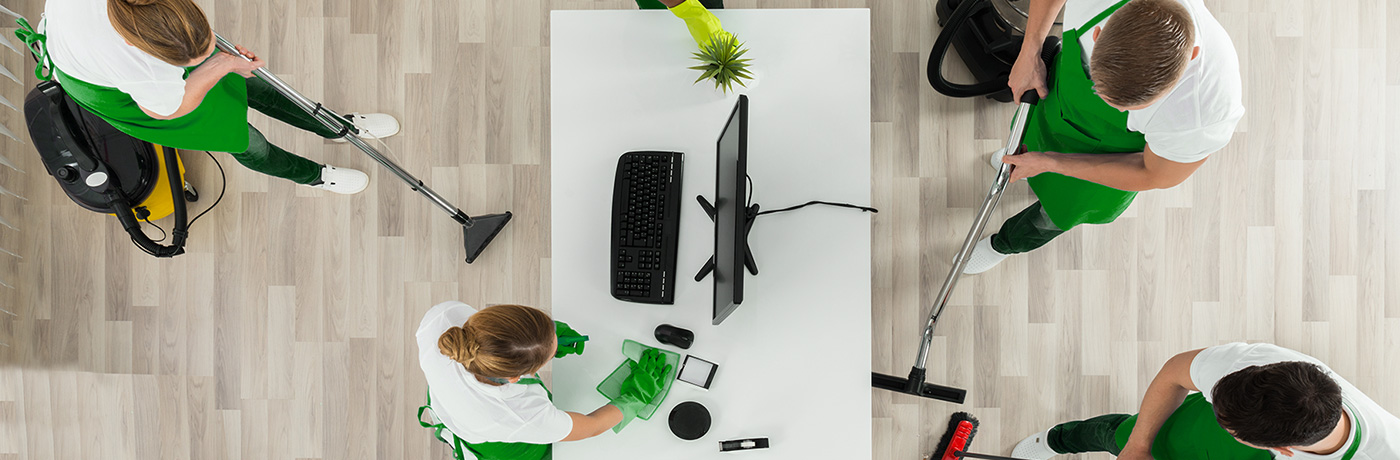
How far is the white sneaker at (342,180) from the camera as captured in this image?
2.57 m

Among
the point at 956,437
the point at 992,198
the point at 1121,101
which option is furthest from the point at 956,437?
the point at 1121,101

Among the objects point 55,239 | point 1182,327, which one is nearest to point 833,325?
point 1182,327

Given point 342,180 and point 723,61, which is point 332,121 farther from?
point 723,61

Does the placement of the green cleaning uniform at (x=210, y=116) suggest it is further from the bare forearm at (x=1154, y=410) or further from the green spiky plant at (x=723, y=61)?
the bare forearm at (x=1154, y=410)

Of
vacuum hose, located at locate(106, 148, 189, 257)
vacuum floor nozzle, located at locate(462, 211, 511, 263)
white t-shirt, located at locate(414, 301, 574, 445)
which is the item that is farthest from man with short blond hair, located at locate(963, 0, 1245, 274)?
vacuum hose, located at locate(106, 148, 189, 257)

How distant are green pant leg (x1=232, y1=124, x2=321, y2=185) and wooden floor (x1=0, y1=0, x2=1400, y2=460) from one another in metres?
0.27

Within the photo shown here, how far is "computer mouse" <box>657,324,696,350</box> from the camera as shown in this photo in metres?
1.83

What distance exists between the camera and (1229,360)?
148cm

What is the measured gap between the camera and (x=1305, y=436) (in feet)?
4.29

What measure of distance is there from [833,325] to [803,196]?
38 centimetres

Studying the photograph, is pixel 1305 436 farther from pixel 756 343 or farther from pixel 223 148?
pixel 223 148

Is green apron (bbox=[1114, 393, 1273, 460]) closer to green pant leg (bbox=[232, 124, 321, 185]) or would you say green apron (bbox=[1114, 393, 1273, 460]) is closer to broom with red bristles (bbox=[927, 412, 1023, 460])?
broom with red bristles (bbox=[927, 412, 1023, 460])

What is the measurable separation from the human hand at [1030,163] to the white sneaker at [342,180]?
2.34 m

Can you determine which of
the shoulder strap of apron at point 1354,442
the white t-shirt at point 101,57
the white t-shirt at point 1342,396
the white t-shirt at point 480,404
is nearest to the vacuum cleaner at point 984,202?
the white t-shirt at point 1342,396
